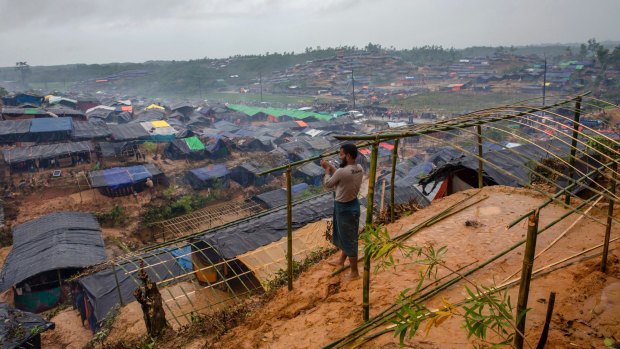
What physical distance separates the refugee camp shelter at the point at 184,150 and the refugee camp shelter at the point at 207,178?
3.67 metres

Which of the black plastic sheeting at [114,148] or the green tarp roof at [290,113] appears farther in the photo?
the green tarp roof at [290,113]

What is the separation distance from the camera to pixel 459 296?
384 centimetres

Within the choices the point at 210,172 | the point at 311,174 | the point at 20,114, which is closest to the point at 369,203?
the point at 210,172

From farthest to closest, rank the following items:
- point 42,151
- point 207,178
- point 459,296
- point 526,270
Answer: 1. point 207,178
2. point 42,151
3. point 459,296
4. point 526,270

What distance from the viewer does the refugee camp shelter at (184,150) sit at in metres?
28.1

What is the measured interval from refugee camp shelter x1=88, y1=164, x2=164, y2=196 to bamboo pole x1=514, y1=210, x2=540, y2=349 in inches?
861

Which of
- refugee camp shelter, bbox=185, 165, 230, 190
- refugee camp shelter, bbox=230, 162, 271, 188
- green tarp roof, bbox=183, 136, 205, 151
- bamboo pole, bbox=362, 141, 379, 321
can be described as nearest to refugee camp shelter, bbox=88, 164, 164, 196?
refugee camp shelter, bbox=185, 165, 230, 190

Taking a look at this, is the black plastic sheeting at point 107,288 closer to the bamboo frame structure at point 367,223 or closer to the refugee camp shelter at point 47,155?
the bamboo frame structure at point 367,223

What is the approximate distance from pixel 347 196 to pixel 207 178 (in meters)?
20.6

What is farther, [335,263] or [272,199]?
[272,199]

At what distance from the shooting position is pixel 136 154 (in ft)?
87.5

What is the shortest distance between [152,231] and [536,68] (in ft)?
212

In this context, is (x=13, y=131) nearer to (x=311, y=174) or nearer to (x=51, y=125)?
(x=51, y=125)

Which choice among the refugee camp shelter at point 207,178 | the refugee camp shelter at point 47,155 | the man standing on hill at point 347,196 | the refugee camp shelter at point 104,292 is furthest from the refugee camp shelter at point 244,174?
the man standing on hill at point 347,196
